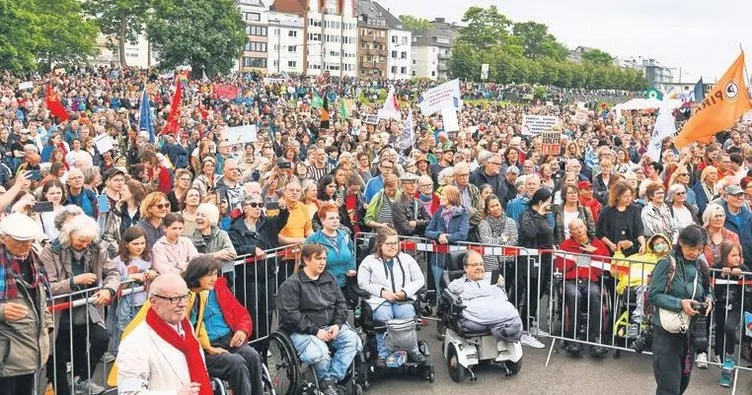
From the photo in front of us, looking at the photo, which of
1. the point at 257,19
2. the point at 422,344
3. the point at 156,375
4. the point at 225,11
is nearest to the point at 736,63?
the point at 422,344

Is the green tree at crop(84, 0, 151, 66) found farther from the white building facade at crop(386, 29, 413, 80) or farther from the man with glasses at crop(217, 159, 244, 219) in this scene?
the man with glasses at crop(217, 159, 244, 219)

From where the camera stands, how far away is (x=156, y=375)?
4.96 m

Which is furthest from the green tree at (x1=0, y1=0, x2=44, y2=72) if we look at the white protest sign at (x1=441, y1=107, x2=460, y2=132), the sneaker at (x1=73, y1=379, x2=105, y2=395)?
the sneaker at (x1=73, y1=379, x2=105, y2=395)


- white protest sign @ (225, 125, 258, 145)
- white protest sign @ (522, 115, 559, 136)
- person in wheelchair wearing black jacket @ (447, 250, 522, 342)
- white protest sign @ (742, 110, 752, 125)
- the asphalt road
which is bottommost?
the asphalt road

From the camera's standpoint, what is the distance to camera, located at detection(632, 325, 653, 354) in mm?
8125

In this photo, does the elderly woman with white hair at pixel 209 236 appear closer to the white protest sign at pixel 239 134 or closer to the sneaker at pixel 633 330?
the sneaker at pixel 633 330

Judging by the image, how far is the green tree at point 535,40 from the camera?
467 feet

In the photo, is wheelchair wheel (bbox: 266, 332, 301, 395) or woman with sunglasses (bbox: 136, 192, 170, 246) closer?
wheelchair wheel (bbox: 266, 332, 301, 395)

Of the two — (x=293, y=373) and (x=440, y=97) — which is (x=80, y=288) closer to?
(x=293, y=373)

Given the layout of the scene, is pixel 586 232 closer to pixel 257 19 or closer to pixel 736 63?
pixel 736 63

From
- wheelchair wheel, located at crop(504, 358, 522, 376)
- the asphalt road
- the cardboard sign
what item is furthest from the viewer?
the cardboard sign

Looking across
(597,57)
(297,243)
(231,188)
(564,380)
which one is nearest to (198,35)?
(231,188)

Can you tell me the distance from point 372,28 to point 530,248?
136 meters

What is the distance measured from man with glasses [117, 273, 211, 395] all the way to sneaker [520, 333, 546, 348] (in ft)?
17.1
